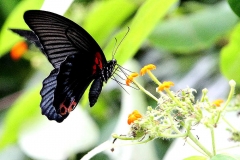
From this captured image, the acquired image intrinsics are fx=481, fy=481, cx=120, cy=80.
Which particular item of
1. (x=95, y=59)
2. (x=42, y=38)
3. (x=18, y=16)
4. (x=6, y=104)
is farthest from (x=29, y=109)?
(x=6, y=104)

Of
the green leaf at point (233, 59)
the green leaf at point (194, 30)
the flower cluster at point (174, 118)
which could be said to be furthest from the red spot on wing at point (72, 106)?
the green leaf at point (194, 30)

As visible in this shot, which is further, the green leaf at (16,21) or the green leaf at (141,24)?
the green leaf at (16,21)

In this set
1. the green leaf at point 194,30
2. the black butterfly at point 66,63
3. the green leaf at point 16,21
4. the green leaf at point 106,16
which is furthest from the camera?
the green leaf at point 194,30

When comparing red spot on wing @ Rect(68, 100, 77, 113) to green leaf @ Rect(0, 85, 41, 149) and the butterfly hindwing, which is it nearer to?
the butterfly hindwing

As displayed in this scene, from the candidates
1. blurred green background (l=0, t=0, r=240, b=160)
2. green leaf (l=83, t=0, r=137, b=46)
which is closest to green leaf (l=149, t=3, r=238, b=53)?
blurred green background (l=0, t=0, r=240, b=160)

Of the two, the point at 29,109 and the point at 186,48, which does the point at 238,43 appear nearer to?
the point at 186,48

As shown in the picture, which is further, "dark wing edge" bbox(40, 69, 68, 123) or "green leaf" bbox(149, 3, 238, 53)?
"green leaf" bbox(149, 3, 238, 53)

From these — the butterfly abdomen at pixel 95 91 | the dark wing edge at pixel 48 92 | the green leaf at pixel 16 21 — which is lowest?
the green leaf at pixel 16 21

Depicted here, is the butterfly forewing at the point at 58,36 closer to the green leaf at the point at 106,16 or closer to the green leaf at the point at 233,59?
the green leaf at the point at 233,59
